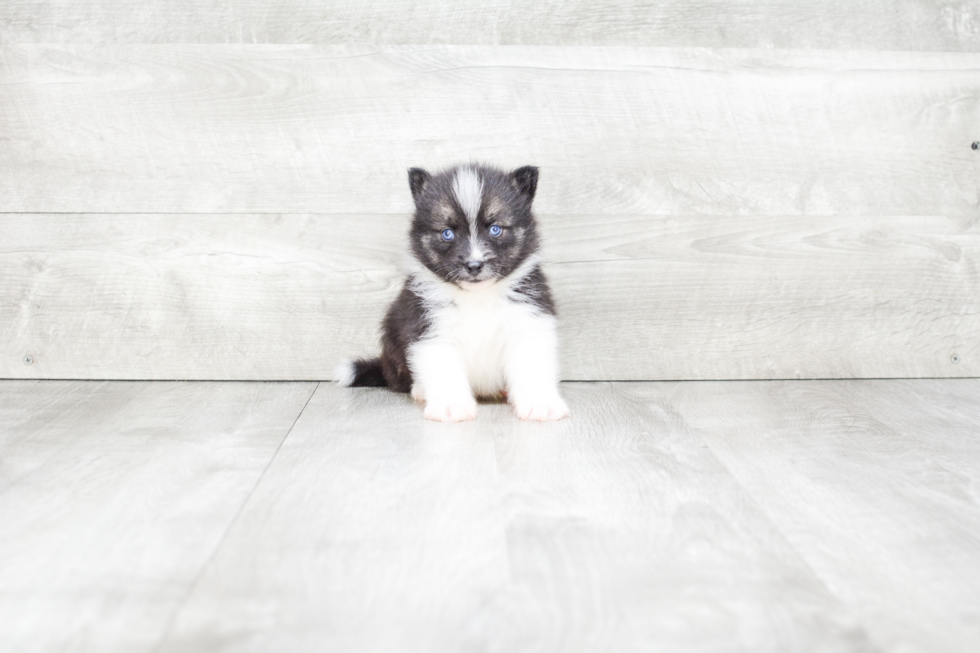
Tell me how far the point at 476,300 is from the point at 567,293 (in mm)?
555

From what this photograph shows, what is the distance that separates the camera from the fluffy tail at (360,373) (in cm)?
290

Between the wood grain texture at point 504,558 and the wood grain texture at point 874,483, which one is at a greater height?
the wood grain texture at point 504,558

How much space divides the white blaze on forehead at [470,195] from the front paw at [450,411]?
522 mm

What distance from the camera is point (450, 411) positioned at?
2436mm

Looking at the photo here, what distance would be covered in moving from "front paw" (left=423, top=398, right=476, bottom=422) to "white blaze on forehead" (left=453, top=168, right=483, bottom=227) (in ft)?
1.71

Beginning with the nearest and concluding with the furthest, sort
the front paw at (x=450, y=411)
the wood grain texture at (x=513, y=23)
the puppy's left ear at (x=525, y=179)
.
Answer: the front paw at (x=450, y=411), the puppy's left ear at (x=525, y=179), the wood grain texture at (x=513, y=23)

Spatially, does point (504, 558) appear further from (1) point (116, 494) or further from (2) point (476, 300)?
(2) point (476, 300)

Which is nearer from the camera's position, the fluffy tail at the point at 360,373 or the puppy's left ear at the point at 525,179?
the puppy's left ear at the point at 525,179

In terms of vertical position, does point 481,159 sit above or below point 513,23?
below

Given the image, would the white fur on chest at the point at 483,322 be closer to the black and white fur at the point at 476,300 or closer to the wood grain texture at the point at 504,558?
the black and white fur at the point at 476,300

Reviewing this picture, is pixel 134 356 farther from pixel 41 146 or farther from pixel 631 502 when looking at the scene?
pixel 631 502

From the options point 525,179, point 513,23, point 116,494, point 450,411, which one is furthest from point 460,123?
point 116,494

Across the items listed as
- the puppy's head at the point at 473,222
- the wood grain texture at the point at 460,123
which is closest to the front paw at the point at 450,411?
the puppy's head at the point at 473,222

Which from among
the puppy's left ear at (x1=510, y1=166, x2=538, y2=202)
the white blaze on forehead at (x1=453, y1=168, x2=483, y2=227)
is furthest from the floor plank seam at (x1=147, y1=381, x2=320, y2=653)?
the puppy's left ear at (x1=510, y1=166, x2=538, y2=202)
